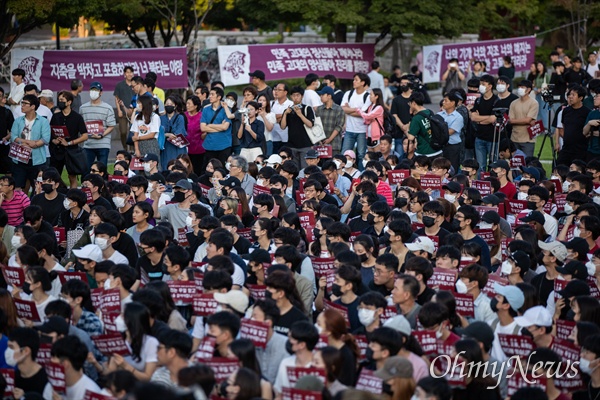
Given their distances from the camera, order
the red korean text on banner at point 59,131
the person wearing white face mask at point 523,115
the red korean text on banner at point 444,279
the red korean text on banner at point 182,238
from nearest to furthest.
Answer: the red korean text on banner at point 444,279 < the red korean text on banner at point 182,238 < the red korean text on banner at point 59,131 < the person wearing white face mask at point 523,115

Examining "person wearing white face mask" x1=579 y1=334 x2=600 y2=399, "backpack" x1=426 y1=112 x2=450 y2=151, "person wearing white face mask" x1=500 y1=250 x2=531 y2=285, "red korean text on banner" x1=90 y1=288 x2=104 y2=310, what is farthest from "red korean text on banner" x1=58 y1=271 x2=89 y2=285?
"backpack" x1=426 y1=112 x2=450 y2=151

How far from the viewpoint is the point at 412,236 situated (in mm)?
10594

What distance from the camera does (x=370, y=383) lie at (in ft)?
23.2

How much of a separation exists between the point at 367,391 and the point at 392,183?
7.56m

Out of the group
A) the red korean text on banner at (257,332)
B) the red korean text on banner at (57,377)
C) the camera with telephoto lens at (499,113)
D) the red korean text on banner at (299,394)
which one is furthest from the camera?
the camera with telephoto lens at (499,113)

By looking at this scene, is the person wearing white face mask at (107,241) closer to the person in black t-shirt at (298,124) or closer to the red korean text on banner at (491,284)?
the red korean text on banner at (491,284)

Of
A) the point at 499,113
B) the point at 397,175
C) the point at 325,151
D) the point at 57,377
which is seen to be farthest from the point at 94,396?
the point at 499,113

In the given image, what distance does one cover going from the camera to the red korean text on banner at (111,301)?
28.3 ft

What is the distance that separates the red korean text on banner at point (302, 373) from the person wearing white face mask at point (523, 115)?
35.7 feet

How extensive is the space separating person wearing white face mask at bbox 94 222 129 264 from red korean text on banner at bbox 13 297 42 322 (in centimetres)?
150

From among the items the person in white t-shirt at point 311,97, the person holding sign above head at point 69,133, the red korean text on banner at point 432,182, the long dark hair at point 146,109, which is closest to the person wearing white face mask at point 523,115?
the person in white t-shirt at point 311,97

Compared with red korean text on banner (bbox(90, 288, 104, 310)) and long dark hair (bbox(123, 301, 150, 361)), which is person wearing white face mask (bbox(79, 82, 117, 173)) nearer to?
red korean text on banner (bbox(90, 288, 104, 310))

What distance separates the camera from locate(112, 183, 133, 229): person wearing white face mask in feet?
39.3

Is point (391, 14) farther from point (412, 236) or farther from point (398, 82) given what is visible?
point (412, 236)
